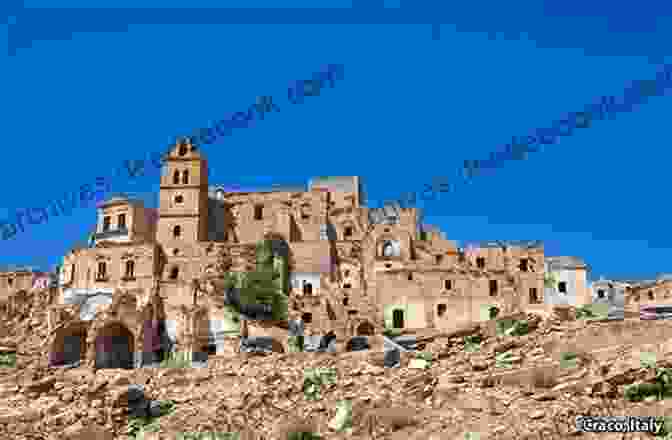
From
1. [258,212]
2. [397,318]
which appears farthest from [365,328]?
[258,212]

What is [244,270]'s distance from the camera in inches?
2066

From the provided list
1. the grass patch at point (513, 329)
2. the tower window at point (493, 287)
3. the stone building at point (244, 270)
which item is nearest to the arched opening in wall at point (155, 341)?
the stone building at point (244, 270)

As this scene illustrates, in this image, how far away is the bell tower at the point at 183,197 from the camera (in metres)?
57.4

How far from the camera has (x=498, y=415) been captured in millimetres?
17172

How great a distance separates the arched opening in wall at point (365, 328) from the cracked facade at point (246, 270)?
9cm

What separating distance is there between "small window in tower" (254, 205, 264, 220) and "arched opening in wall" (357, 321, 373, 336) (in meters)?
16.2

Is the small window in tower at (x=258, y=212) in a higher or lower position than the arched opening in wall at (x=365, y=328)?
higher

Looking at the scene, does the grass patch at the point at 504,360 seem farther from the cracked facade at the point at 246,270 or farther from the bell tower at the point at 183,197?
the bell tower at the point at 183,197

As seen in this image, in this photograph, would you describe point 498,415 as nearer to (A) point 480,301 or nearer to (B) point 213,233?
(A) point 480,301

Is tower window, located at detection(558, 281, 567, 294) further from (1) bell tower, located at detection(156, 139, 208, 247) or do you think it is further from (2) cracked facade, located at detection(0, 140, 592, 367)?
(1) bell tower, located at detection(156, 139, 208, 247)

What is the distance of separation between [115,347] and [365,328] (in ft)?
49.7

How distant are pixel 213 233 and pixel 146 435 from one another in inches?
1612

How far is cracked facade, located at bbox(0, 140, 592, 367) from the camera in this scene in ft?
156

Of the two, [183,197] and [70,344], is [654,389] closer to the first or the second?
[70,344]
